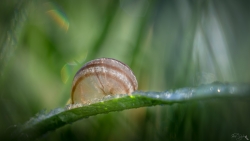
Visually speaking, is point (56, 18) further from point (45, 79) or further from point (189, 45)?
point (189, 45)

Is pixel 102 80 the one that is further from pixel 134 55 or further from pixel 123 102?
pixel 123 102

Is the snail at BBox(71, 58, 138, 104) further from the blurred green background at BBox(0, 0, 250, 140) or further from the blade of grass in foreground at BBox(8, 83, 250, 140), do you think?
the blade of grass in foreground at BBox(8, 83, 250, 140)

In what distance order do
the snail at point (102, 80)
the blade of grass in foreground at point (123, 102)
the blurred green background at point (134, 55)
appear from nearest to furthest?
the blade of grass in foreground at point (123, 102)
the blurred green background at point (134, 55)
the snail at point (102, 80)

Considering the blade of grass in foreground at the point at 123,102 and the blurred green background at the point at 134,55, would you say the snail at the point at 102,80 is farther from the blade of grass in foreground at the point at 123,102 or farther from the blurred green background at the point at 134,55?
the blade of grass in foreground at the point at 123,102

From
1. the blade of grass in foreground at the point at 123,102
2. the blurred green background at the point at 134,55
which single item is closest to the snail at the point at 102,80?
the blurred green background at the point at 134,55

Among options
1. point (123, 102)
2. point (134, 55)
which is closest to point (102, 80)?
point (134, 55)

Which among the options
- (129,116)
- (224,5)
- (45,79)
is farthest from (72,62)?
(224,5)
